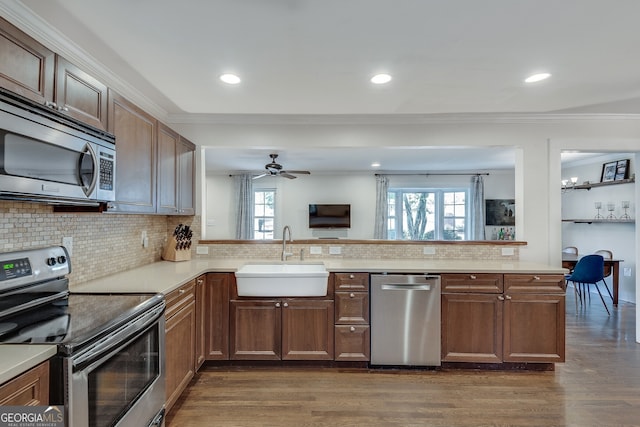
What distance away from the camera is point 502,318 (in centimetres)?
260

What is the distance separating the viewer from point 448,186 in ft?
23.3

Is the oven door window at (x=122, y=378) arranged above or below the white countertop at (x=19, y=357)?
below

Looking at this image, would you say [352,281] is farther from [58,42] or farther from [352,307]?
[58,42]

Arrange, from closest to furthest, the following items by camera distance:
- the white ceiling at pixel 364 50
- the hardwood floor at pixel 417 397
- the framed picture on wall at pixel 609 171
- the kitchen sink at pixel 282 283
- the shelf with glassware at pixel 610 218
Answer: the white ceiling at pixel 364 50 < the hardwood floor at pixel 417 397 < the kitchen sink at pixel 282 283 < the shelf with glassware at pixel 610 218 < the framed picture on wall at pixel 609 171

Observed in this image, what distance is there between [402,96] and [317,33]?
3.74ft

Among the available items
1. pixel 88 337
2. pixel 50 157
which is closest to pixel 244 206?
pixel 50 157

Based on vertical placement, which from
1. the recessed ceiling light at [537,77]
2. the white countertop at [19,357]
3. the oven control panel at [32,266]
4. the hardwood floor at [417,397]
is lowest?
the hardwood floor at [417,397]

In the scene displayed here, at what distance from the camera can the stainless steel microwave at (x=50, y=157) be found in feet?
3.82

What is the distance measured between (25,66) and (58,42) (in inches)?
28.2

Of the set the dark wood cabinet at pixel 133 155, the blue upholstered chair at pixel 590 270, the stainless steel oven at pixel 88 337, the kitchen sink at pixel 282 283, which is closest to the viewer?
the stainless steel oven at pixel 88 337

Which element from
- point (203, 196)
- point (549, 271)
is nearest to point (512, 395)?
point (549, 271)

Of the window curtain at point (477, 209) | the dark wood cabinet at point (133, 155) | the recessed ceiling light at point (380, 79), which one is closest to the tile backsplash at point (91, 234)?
the dark wood cabinet at point (133, 155)

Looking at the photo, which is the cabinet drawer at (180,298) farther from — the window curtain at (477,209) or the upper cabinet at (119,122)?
the window curtain at (477,209)

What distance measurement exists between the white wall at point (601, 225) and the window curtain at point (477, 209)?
1448mm
